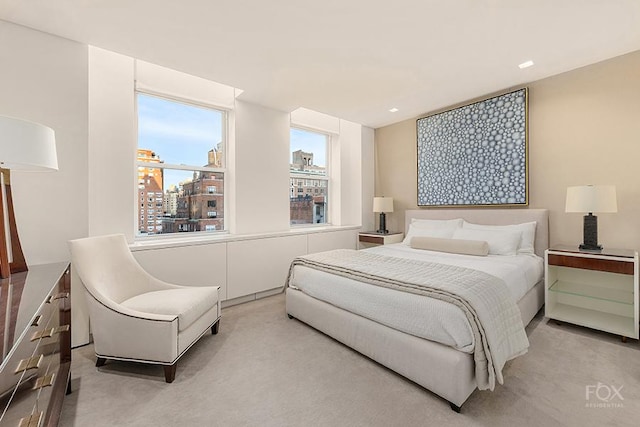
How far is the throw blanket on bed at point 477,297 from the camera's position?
1571mm

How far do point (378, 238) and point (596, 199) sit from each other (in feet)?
8.43

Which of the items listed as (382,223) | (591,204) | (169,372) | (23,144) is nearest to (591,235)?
(591,204)

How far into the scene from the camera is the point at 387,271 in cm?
228

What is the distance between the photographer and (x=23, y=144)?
138cm

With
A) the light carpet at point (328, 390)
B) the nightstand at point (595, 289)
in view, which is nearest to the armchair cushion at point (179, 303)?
the light carpet at point (328, 390)

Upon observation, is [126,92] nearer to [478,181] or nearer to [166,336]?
[166,336]

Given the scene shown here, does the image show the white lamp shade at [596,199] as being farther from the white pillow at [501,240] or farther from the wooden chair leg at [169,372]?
the wooden chair leg at [169,372]

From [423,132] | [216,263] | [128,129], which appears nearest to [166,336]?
[216,263]

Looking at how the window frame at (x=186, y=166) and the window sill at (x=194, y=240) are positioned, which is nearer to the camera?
the window sill at (x=194, y=240)

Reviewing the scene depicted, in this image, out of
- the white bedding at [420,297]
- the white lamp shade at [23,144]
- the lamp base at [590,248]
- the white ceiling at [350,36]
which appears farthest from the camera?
the lamp base at [590,248]

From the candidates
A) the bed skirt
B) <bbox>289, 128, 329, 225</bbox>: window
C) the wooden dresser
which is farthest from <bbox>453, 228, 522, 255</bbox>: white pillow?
the wooden dresser

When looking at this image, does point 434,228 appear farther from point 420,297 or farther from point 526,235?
point 420,297

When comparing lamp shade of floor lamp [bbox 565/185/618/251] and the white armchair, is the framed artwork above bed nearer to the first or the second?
lamp shade of floor lamp [bbox 565/185/618/251]

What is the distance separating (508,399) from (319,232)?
2935mm
